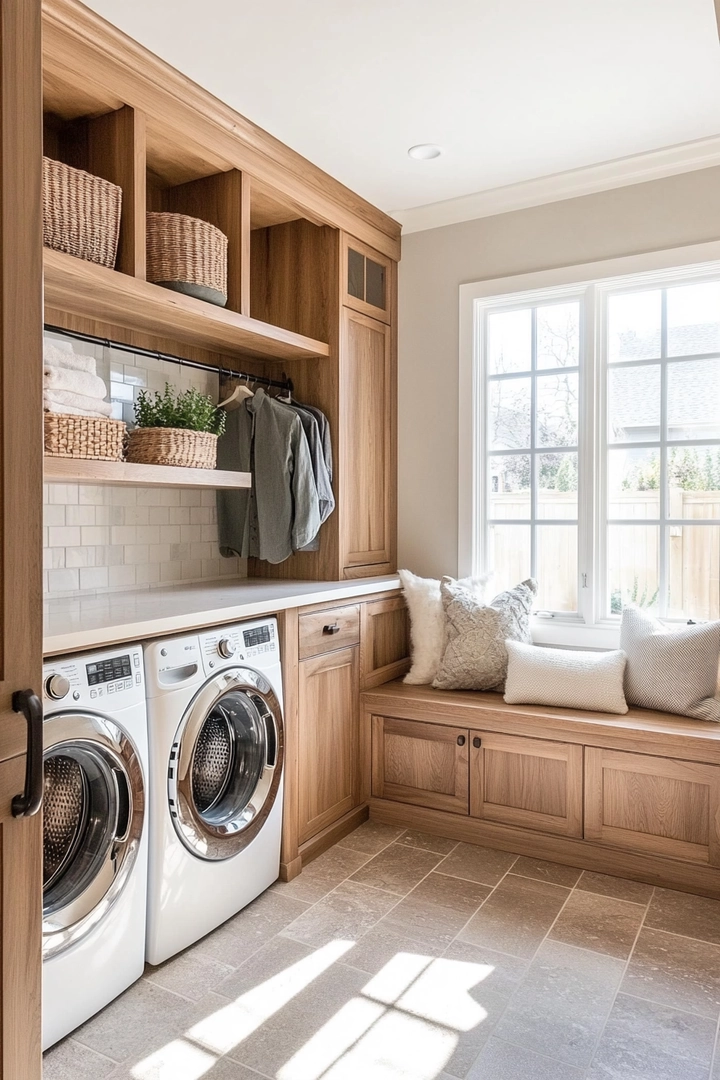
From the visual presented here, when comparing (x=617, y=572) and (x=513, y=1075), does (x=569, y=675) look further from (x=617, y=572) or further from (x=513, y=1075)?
(x=513, y=1075)

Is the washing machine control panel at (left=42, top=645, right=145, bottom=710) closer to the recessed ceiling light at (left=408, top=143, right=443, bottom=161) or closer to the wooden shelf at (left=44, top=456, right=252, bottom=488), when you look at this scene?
the wooden shelf at (left=44, top=456, right=252, bottom=488)

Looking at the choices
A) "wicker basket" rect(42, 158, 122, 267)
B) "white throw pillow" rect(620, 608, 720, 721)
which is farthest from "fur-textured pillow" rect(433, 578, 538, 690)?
"wicker basket" rect(42, 158, 122, 267)

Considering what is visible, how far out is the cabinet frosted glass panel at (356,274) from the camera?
11.4ft

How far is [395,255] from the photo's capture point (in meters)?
3.78

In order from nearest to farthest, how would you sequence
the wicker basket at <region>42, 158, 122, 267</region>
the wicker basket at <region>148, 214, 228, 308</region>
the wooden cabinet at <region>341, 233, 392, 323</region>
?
the wicker basket at <region>42, 158, 122, 267</region> < the wicker basket at <region>148, 214, 228, 308</region> < the wooden cabinet at <region>341, 233, 392, 323</region>

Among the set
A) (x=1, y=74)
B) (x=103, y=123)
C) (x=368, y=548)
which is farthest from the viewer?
(x=368, y=548)

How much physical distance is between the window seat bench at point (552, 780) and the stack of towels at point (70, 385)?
1.69 meters

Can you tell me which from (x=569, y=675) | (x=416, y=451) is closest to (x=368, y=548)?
(x=416, y=451)

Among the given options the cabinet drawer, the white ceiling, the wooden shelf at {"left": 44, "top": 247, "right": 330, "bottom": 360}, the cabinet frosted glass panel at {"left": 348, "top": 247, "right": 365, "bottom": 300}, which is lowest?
the cabinet drawer

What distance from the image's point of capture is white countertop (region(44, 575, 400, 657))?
194 centimetres

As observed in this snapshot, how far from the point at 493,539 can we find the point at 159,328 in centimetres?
182

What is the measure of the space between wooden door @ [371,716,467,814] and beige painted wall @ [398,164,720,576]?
899mm

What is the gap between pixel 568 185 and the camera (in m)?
3.30

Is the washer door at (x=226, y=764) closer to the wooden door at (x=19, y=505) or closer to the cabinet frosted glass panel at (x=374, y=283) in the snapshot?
the wooden door at (x=19, y=505)
